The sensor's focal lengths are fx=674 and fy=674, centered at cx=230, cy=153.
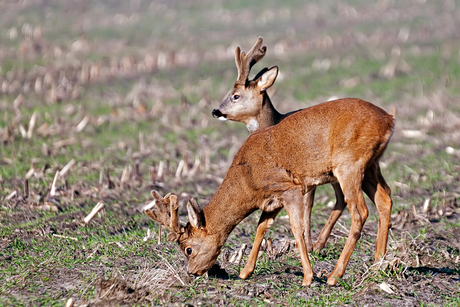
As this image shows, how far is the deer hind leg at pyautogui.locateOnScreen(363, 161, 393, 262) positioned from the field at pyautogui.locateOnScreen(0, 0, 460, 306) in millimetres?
196

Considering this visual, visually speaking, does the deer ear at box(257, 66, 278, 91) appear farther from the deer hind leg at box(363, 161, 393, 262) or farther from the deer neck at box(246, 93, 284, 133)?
the deer hind leg at box(363, 161, 393, 262)

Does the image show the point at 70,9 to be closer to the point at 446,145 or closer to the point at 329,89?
the point at 329,89

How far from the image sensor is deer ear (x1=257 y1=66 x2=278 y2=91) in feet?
25.6

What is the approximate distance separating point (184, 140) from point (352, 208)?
5.65 meters

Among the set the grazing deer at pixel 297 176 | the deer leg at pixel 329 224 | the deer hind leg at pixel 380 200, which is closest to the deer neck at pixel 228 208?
the grazing deer at pixel 297 176

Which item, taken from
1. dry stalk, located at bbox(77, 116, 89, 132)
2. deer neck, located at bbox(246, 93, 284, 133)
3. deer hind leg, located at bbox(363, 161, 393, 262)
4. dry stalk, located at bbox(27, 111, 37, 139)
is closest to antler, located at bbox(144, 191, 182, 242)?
deer hind leg, located at bbox(363, 161, 393, 262)

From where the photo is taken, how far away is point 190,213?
6059mm

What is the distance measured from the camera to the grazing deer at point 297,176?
6.12 m

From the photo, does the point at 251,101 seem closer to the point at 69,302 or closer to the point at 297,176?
the point at 297,176

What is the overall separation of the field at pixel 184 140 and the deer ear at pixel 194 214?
459mm

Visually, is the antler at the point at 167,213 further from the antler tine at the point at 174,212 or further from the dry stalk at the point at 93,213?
the dry stalk at the point at 93,213

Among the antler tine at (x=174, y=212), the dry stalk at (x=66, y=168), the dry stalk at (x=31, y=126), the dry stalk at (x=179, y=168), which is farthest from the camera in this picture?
the dry stalk at (x=31, y=126)

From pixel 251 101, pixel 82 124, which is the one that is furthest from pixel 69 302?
pixel 82 124

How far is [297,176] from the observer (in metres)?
6.28
